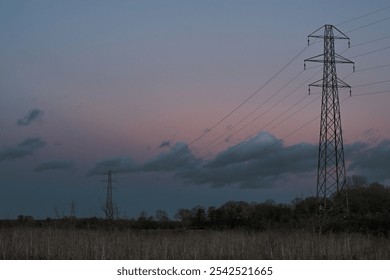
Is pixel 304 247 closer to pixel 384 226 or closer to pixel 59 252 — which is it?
pixel 59 252

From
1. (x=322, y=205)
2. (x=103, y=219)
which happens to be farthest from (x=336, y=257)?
(x=103, y=219)

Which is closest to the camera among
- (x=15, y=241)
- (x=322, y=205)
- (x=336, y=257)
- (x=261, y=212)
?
(x=336, y=257)

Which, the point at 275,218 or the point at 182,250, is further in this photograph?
the point at 275,218

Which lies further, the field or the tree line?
the tree line

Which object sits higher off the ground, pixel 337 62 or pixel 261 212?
pixel 337 62

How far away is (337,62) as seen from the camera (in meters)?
44.2

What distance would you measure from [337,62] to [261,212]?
20.1 m

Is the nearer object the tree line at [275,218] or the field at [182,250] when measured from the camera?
the field at [182,250]

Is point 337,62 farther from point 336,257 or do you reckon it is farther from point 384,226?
point 336,257

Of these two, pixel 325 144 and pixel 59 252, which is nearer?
pixel 59 252

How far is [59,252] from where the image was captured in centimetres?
2573

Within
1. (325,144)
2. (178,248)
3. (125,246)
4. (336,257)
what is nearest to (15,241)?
(125,246)
